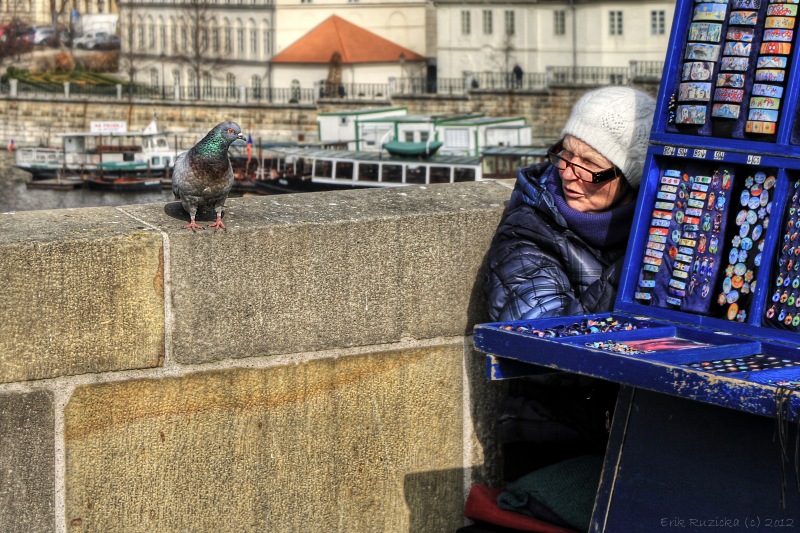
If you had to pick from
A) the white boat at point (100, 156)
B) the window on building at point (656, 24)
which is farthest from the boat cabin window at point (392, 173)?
the window on building at point (656, 24)

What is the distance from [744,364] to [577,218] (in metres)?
0.60

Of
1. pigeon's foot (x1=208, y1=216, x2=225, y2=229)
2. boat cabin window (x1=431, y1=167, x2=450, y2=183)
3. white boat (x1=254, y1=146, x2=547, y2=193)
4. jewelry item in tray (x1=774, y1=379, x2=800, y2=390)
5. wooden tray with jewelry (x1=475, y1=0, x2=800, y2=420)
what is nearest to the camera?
jewelry item in tray (x1=774, y1=379, x2=800, y2=390)

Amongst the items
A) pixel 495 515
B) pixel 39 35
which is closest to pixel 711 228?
pixel 495 515

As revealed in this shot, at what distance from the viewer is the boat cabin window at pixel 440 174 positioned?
105 ft

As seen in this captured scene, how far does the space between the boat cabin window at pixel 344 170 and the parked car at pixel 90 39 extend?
3288cm

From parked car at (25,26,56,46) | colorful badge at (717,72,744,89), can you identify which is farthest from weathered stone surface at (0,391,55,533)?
parked car at (25,26,56,46)

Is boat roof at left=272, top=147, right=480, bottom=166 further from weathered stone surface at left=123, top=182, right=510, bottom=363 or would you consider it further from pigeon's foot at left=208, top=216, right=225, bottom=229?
pigeon's foot at left=208, top=216, right=225, bottom=229

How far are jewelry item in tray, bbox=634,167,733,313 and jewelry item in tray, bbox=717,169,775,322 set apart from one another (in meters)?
0.03

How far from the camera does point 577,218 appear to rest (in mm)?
2908

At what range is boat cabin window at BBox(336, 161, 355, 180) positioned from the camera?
33.6m

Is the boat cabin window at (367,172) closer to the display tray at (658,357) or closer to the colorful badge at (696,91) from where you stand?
the colorful badge at (696,91)

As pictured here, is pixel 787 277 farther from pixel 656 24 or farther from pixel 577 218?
pixel 656 24

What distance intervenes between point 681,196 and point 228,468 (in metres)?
0.95

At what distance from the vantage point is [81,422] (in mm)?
2695
